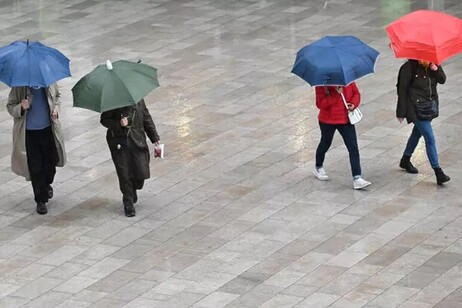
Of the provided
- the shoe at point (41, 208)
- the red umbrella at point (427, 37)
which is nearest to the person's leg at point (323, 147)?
the red umbrella at point (427, 37)

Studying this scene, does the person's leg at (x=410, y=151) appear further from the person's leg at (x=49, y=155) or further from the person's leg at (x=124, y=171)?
the person's leg at (x=49, y=155)

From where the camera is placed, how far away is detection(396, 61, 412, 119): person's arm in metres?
15.4

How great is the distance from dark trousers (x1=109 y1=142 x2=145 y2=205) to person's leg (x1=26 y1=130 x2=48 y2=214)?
0.80 metres

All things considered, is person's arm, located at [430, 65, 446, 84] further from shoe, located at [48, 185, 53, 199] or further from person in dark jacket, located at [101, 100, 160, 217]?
shoe, located at [48, 185, 53, 199]

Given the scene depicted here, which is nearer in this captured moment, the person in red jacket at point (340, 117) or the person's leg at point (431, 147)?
the person in red jacket at point (340, 117)

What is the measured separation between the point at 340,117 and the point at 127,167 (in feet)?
7.78

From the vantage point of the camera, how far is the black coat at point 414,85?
15391 mm

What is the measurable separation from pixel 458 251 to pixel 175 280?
109 inches

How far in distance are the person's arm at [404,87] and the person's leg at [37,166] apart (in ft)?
12.8

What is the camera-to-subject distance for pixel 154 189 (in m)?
15.8

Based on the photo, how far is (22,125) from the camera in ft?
49.0

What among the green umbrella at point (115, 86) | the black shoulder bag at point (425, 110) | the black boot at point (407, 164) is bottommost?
the black boot at point (407, 164)

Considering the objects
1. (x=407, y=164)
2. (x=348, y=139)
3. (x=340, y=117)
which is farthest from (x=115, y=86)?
(x=407, y=164)

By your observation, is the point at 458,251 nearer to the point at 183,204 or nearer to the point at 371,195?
the point at 371,195
